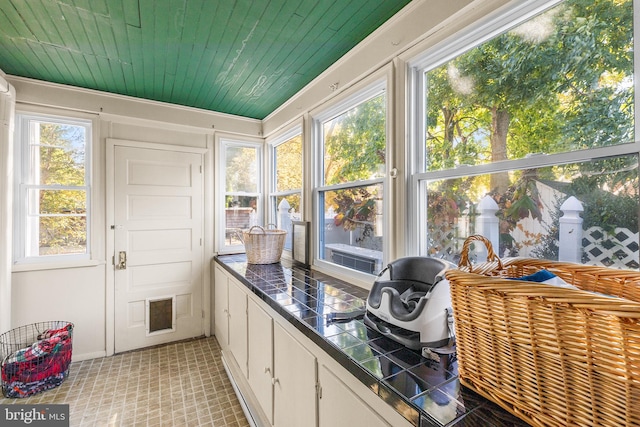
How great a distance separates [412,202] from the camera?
1.57 meters

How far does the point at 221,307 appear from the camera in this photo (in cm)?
272

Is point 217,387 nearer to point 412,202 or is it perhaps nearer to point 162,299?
point 162,299

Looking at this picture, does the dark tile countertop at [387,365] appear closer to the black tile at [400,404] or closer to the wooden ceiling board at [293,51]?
the black tile at [400,404]

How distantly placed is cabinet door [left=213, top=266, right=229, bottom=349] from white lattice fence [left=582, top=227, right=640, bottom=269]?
7.76 feet

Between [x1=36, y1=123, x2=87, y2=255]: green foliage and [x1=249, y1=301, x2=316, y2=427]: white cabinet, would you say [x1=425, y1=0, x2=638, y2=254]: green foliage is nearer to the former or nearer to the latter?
[x1=249, y1=301, x2=316, y2=427]: white cabinet

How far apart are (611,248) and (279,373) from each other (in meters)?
1.46

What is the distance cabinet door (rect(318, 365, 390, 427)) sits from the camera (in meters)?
0.89

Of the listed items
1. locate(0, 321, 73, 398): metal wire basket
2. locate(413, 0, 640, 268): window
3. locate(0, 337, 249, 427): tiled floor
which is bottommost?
locate(0, 337, 249, 427): tiled floor

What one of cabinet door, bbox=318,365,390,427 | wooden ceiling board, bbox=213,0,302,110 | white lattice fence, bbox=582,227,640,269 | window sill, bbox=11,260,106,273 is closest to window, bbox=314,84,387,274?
wooden ceiling board, bbox=213,0,302,110

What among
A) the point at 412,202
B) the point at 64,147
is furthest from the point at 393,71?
the point at 64,147

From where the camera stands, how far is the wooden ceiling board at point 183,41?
5.08ft

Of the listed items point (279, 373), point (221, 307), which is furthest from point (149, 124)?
point (279, 373)

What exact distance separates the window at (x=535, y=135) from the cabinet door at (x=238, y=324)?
1.33 meters

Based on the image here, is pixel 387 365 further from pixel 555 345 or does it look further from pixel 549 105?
pixel 549 105
